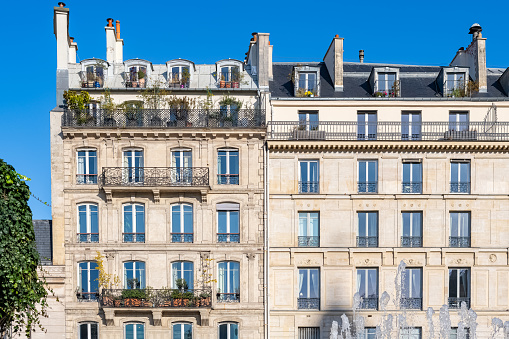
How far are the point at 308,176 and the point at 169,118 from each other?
24.4 feet

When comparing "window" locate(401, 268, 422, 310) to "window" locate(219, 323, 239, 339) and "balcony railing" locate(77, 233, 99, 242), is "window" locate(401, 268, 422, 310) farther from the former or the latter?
"balcony railing" locate(77, 233, 99, 242)

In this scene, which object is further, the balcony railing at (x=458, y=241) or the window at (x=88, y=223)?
the balcony railing at (x=458, y=241)

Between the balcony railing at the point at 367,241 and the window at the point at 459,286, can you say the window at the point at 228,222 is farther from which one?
the window at the point at 459,286

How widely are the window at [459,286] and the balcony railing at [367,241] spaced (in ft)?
12.8

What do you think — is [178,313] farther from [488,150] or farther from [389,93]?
[488,150]

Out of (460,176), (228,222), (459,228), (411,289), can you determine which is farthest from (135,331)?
(460,176)

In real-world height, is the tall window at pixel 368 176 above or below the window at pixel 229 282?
above

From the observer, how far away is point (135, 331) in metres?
27.5

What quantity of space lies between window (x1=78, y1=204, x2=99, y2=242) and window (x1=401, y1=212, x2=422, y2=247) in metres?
15.0

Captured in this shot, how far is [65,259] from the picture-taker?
27859mm

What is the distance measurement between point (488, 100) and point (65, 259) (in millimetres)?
22391

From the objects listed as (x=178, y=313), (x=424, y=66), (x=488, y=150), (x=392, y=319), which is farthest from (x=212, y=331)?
(x=424, y=66)

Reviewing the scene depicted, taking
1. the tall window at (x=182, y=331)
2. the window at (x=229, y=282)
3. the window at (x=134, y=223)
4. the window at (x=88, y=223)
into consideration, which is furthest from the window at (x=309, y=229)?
the window at (x=88, y=223)

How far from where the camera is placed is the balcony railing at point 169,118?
1107 inches
